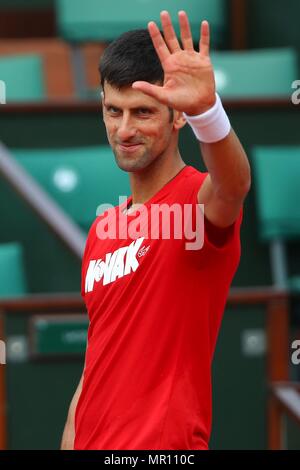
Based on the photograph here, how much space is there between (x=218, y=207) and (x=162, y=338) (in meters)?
0.37

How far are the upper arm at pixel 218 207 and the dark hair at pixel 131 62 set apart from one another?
33cm

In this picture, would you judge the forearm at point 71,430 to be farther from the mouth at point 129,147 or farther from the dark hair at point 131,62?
the dark hair at point 131,62

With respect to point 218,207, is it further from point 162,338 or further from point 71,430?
point 71,430

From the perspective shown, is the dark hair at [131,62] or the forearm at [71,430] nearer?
the dark hair at [131,62]

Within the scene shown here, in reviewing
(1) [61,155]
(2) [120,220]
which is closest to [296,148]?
(1) [61,155]

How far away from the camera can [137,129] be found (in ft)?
8.75

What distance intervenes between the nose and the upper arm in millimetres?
230
